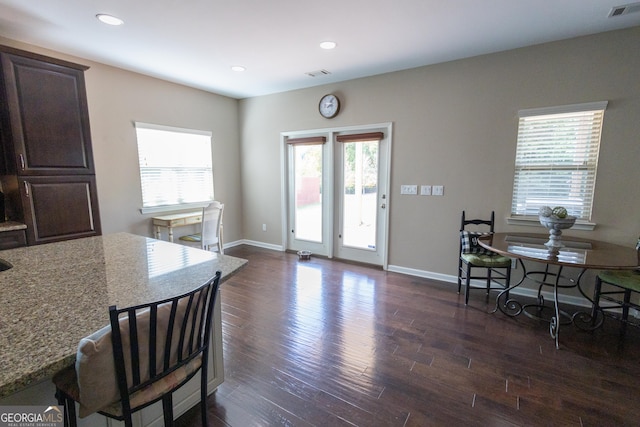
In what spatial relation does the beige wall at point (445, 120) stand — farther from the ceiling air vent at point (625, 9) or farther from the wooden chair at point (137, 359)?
the wooden chair at point (137, 359)

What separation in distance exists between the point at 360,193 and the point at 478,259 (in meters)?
1.87

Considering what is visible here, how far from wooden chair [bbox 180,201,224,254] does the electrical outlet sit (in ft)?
8.37

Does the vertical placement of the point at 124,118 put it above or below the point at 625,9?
below

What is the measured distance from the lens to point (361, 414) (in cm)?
173

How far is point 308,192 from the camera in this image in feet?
16.0

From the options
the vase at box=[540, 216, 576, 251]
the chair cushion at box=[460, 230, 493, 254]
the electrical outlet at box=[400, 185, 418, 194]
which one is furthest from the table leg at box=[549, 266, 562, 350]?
the electrical outlet at box=[400, 185, 418, 194]

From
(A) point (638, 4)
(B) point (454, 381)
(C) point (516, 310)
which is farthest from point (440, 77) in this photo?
(B) point (454, 381)

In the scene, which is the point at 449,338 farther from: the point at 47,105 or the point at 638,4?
the point at 47,105

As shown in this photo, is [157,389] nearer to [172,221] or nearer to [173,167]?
[172,221]

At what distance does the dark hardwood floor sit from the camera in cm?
173

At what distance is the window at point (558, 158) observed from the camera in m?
2.91

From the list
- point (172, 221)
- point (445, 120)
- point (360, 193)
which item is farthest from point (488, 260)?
point (172, 221)

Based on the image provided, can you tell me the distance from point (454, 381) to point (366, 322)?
92 cm

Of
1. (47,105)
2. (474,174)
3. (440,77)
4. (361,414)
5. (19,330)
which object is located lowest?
(361,414)
